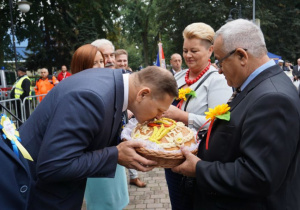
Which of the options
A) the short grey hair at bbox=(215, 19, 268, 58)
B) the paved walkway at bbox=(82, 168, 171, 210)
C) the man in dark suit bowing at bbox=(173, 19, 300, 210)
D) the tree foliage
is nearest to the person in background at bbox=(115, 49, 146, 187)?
the paved walkway at bbox=(82, 168, 171, 210)

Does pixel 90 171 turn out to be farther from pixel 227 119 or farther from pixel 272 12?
pixel 272 12

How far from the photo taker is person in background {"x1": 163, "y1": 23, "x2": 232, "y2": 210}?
2.54m

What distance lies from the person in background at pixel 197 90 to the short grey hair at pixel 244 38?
91cm

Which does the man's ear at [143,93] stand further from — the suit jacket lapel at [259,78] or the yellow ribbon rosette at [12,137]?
the yellow ribbon rosette at [12,137]

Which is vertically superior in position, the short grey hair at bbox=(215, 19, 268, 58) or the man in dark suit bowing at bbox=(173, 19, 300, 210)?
the short grey hair at bbox=(215, 19, 268, 58)

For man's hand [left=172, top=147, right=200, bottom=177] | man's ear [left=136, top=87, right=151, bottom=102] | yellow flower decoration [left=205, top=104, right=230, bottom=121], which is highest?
man's ear [left=136, top=87, right=151, bottom=102]

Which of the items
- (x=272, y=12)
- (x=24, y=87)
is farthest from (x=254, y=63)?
(x=272, y=12)

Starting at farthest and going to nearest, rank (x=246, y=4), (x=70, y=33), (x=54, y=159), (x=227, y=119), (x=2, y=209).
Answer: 1. (x=246, y=4)
2. (x=70, y=33)
3. (x=227, y=119)
4. (x=54, y=159)
5. (x=2, y=209)

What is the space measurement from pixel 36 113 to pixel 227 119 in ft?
4.18

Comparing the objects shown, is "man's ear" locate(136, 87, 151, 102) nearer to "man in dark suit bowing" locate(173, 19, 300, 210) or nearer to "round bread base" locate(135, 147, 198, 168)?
"round bread base" locate(135, 147, 198, 168)

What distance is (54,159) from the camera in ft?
5.00

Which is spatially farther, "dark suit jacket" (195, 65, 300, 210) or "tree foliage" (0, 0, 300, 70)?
"tree foliage" (0, 0, 300, 70)

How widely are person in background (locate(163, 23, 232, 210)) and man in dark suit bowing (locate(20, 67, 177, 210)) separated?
25.7 inches

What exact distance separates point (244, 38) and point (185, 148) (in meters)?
0.84
